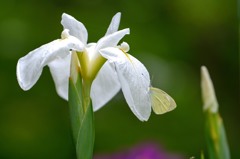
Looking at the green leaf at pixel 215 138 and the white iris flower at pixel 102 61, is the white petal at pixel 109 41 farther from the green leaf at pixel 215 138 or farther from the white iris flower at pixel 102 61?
the green leaf at pixel 215 138

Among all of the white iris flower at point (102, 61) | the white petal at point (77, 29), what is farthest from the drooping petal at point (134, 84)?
the white petal at point (77, 29)

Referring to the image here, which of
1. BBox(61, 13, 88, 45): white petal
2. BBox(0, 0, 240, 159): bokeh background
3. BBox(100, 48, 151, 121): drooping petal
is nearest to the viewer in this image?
BBox(100, 48, 151, 121): drooping petal

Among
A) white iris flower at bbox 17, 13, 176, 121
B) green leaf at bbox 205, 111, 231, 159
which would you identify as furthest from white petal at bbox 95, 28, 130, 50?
green leaf at bbox 205, 111, 231, 159

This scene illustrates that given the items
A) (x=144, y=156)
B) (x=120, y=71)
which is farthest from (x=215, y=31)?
(x=120, y=71)

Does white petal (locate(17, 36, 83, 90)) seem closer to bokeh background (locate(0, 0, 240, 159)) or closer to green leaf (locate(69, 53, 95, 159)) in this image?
green leaf (locate(69, 53, 95, 159))

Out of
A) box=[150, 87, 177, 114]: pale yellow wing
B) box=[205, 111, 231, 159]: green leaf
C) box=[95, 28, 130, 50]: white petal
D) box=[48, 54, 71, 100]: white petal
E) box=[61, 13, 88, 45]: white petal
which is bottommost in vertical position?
box=[205, 111, 231, 159]: green leaf

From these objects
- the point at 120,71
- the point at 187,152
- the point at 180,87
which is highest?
the point at 120,71

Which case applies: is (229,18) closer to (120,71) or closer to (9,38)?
(9,38)
